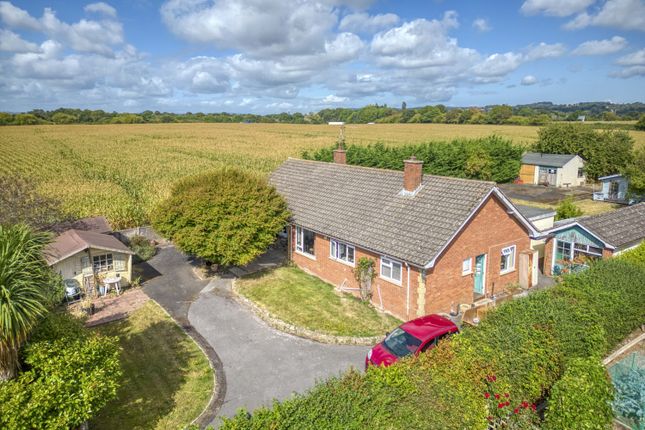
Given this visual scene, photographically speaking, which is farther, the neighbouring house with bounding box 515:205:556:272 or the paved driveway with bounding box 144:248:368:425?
the neighbouring house with bounding box 515:205:556:272

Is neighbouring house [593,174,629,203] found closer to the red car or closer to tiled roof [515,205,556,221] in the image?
tiled roof [515,205,556,221]

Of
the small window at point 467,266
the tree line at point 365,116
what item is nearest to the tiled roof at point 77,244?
the small window at point 467,266

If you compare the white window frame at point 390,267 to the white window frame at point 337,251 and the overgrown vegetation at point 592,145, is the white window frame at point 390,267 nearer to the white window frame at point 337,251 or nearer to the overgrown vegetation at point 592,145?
the white window frame at point 337,251

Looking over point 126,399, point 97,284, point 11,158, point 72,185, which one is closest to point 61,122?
point 11,158

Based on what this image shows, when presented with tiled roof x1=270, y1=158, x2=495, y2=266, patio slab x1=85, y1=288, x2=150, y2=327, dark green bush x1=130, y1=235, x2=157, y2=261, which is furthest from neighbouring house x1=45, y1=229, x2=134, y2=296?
tiled roof x1=270, y1=158, x2=495, y2=266

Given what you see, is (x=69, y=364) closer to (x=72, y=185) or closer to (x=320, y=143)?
(x=72, y=185)

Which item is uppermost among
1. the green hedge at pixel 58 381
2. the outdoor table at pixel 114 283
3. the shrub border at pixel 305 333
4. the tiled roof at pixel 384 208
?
the tiled roof at pixel 384 208
